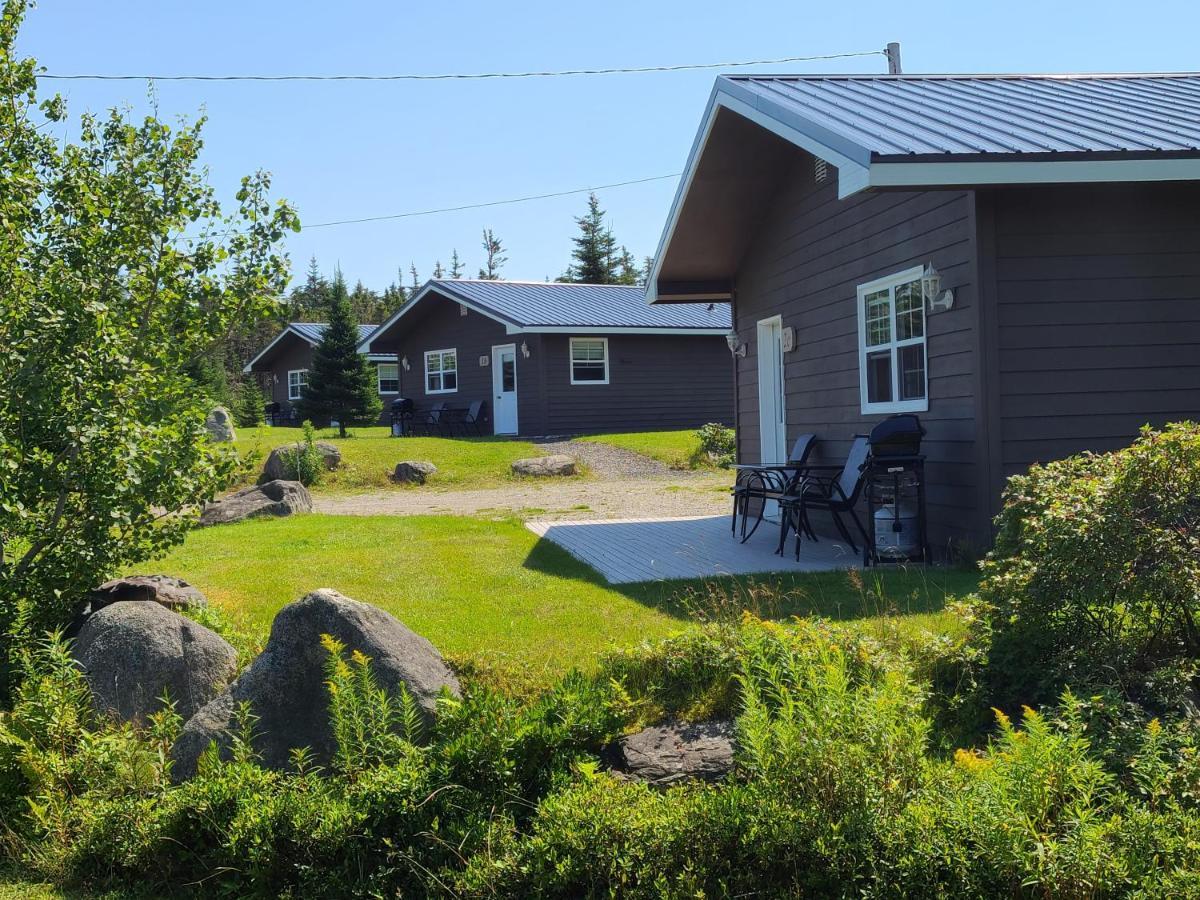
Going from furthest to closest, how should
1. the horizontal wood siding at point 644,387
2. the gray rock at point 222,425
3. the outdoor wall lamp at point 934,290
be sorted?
the horizontal wood siding at point 644,387 → the gray rock at point 222,425 → the outdoor wall lamp at point 934,290

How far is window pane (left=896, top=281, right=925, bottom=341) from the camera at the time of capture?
8.27 m

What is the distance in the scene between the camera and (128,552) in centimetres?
566

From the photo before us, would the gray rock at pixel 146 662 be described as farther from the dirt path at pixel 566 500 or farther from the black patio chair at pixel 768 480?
the dirt path at pixel 566 500

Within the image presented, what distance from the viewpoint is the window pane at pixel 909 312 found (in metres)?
8.27

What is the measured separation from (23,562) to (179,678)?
1.27 metres

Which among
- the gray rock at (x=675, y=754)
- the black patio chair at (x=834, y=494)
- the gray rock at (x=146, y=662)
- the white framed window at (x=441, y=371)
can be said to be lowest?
the gray rock at (x=675, y=754)

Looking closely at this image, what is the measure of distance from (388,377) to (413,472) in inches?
695

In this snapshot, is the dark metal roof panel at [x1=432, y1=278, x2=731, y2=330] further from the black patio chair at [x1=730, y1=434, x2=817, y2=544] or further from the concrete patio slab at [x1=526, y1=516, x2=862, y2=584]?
the black patio chair at [x1=730, y1=434, x2=817, y2=544]

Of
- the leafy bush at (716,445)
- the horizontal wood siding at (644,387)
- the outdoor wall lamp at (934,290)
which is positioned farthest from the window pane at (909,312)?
the horizontal wood siding at (644,387)

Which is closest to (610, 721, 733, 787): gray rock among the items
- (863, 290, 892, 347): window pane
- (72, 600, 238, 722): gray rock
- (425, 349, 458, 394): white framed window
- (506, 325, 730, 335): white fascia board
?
(72, 600, 238, 722): gray rock

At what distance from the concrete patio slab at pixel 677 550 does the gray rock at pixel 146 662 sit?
10.3 feet

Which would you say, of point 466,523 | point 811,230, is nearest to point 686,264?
point 811,230

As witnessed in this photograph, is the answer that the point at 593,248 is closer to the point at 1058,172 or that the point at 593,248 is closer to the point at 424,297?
the point at 424,297

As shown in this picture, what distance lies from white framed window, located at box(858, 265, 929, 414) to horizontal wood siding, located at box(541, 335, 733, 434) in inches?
590
